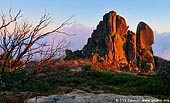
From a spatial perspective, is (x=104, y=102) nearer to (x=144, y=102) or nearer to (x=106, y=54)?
(x=144, y=102)

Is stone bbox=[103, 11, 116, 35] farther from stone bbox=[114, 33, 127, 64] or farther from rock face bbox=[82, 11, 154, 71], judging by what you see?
stone bbox=[114, 33, 127, 64]

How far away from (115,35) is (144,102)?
153 feet

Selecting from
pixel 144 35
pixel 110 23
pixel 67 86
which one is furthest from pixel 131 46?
pixel 67 86

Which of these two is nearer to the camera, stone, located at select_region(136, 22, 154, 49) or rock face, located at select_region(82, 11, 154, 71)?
rock face, located at select_region(82, 11, 154, 71)

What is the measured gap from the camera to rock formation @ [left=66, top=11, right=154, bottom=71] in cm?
5178

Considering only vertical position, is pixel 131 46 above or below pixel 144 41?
below

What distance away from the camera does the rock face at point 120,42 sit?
170ft

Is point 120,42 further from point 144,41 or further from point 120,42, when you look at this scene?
point 144,41

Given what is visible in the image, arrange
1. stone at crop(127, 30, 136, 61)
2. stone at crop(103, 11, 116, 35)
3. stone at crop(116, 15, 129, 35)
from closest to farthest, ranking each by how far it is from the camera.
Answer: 1. stone at crop(127, 30, 136, 61)
2. stone at crop(103, 11, 116, 35)
3. stone at crop(116, 15, 129, 35)

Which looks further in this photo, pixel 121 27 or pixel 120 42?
pixel 121 27

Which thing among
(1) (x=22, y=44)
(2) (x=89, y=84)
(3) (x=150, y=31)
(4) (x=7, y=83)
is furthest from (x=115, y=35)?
(1) (x=22, y=44)

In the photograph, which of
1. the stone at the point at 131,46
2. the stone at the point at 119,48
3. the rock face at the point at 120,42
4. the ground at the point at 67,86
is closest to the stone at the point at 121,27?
the rock face at the point at 120,42

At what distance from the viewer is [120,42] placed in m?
54.3

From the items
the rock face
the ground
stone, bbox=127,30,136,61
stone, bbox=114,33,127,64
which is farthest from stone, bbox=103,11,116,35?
the ground
